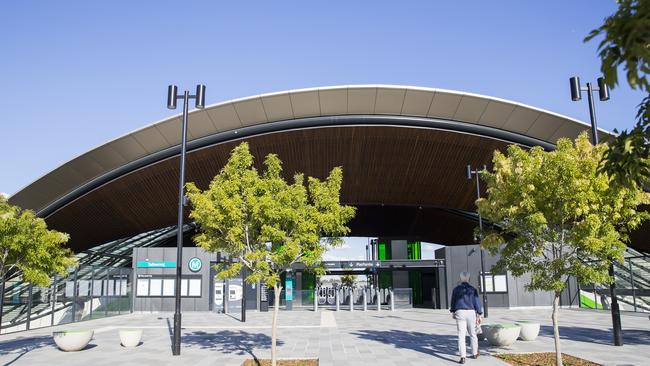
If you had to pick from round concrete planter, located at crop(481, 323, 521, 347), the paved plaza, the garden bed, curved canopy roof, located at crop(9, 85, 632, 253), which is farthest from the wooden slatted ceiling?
the garden bed

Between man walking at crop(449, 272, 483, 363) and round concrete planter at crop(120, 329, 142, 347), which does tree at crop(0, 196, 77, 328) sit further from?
man walking at crop(449, 272, 483, 363)

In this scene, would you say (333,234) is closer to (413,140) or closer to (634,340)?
(634,340)

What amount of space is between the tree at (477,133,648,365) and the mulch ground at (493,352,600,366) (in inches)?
42.1

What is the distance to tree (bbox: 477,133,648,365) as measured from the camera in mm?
10727

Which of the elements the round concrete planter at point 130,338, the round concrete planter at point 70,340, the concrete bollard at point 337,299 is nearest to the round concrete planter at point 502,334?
the round concrete planter at point 130,338

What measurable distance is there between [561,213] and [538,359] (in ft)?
12.3

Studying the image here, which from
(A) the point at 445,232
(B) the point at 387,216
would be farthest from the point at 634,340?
(A) the point at 445,232

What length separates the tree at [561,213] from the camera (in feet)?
35.2

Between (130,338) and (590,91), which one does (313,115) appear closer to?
(590,91)

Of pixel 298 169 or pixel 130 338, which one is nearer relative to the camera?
pixel 130 338

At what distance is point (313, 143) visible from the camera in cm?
3422

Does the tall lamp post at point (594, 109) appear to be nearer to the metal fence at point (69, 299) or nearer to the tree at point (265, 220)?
the tree at point (265, 220)

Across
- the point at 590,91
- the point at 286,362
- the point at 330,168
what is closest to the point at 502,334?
the point at 286,362

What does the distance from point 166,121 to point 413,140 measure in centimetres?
1609
